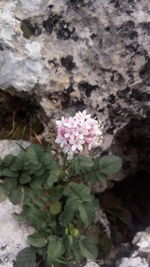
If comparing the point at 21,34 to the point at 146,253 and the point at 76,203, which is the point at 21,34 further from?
the point at 146,253

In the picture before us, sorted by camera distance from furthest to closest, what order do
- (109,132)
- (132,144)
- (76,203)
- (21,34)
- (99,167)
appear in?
(132,144), (109,132), (21,34), (99,167), (76,203)

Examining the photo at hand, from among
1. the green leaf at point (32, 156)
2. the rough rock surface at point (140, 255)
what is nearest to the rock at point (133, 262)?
the rough rock surface at point (140, 255)

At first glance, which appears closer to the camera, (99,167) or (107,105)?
(99,167)

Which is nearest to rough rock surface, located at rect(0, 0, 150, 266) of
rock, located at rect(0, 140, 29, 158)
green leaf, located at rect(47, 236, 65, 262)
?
rock, located at rect(0, 140, 29, 158)

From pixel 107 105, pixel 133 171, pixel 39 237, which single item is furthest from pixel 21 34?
pixel 133 171

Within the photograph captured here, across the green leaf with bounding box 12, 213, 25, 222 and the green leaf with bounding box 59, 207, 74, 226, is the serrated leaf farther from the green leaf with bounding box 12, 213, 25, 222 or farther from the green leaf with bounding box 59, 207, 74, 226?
the green leaf with bounding box 12, 213, 25, 222

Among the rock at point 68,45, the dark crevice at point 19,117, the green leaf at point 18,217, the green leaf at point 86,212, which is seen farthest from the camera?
the dark crevice at point 19,117

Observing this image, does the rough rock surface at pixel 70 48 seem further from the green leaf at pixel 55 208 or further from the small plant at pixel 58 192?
the green leaf at pixel 55 208

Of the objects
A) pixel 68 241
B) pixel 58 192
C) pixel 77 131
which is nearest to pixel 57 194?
pixel 58 192
